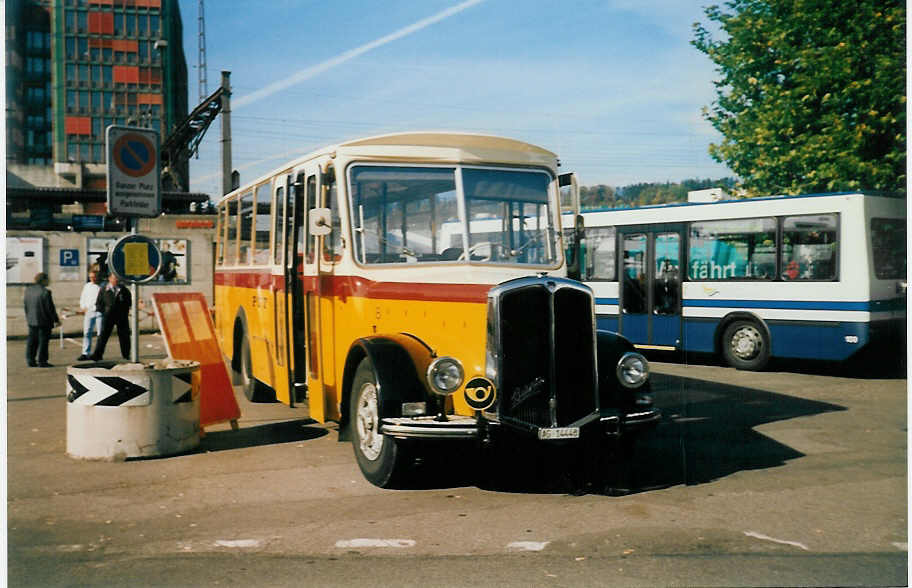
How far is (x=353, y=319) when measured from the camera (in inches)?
316

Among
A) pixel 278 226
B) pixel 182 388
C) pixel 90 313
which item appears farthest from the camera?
pixel 90 313

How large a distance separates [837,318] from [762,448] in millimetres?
6879

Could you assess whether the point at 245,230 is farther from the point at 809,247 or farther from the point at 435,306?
the point at 809,247

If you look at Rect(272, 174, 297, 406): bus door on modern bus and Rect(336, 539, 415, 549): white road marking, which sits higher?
Rect(272, 174, 297, 406): bus door on modern bus

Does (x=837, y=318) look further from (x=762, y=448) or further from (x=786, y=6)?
(x=762, y=448)

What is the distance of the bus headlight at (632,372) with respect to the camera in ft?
24.0

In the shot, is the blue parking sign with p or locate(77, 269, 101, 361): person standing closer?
locate(77, 269, 101, 361): person standing

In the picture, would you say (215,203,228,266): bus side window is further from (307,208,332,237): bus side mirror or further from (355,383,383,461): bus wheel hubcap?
Answer: (355,383,383,461): bus wheel hubcap

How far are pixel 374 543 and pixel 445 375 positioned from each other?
55.6 inches

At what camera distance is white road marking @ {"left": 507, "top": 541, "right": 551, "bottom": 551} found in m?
5.69

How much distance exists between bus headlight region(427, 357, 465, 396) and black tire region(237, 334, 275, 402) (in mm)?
5631

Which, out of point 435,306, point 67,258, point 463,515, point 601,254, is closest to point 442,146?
point 435,306

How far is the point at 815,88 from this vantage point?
516 inches

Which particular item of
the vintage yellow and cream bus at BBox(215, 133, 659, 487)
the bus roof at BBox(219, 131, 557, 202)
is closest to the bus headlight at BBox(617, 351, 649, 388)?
the vintage yellow and cream bus at BBox(215, 133, 659, 487)
